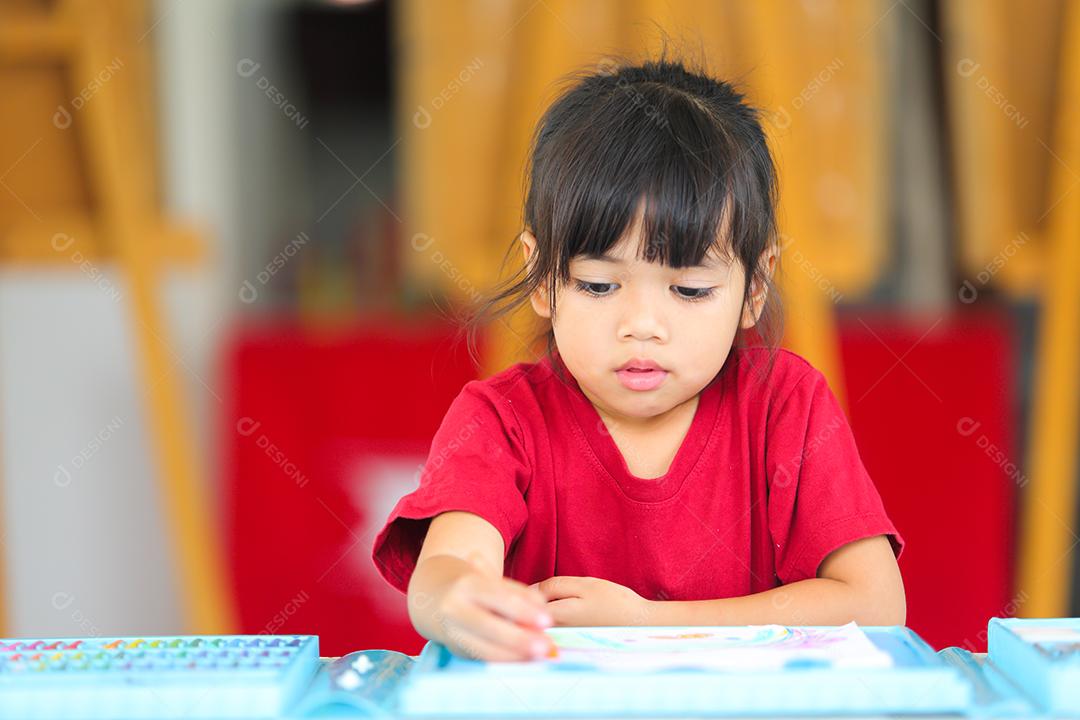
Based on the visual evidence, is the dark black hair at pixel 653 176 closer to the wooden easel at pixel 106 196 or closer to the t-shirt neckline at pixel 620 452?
the t-shirt neckline at pixel 620 452

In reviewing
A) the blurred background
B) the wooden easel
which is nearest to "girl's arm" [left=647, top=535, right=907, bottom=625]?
the blurred background

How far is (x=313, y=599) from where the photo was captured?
2.53m

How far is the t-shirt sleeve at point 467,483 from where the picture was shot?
2.94 ft

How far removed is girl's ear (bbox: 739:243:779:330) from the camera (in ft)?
3.20

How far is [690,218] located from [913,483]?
173cm

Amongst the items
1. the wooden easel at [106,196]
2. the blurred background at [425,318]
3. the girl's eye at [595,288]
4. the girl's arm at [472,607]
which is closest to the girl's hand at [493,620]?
the girl's arm at [472,607]

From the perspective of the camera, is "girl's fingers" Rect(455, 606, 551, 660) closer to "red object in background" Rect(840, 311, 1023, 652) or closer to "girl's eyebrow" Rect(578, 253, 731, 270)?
"girl's eyebrow" Rect(578, 253, 731, 270)

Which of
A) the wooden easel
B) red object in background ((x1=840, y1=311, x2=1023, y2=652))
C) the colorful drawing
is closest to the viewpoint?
the colorful drawing

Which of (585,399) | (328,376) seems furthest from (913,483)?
(585,399)

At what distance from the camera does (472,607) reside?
27.9 inches

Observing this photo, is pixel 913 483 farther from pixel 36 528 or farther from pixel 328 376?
pixel 36 528

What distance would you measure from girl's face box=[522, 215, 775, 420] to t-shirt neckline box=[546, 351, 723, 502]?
2.5 inches

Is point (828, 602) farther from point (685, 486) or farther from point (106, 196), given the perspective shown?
point (106, 196)

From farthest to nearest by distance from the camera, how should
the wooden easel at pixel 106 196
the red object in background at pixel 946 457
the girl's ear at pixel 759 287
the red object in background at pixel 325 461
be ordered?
the red object in background at pixel 325 461 < the red object in background at pixel 946 457 < the wooden easel at pixel 106 196 < the girl's ear at pixel 759 287
